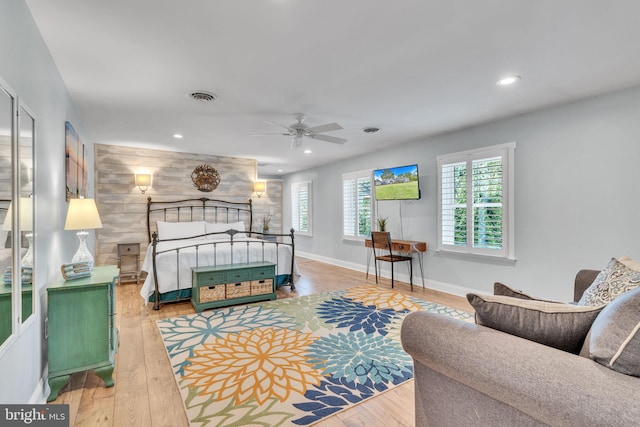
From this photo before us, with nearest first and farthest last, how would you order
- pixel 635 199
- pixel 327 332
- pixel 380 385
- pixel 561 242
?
pixel 380 385 → pixel 635 199 → pixel 327 332 → pixel 561 242

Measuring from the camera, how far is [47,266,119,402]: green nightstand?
6.99 ft

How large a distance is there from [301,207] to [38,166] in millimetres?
6832

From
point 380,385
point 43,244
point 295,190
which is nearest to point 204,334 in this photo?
point 43,244

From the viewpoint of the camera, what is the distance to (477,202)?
4.35 m

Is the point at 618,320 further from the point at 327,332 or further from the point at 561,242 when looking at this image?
the point at 561,242

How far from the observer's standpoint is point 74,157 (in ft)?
10.5

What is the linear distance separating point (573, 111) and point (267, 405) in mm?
4317

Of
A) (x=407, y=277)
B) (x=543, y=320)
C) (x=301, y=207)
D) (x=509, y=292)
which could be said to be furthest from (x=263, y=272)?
(x=301, y=207)

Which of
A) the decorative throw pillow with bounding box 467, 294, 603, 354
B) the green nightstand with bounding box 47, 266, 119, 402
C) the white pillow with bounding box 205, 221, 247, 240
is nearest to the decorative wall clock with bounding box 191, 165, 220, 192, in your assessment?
the white pillow with bounding box 205, 221, 247, 240

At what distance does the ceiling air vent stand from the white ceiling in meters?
0.09

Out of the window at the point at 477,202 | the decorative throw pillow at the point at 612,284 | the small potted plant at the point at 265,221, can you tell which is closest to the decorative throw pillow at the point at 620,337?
the decorative throw pillow at the point at 612,284

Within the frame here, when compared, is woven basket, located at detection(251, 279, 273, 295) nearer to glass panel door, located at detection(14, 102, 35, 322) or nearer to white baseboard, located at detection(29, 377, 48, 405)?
white baseboard, located at detection(29, 377, 48, 405)

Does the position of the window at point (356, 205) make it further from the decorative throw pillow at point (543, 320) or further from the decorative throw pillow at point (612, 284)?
the decorative throw pillow at point (543, 320)

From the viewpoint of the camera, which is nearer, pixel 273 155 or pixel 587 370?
pixel 587 370
